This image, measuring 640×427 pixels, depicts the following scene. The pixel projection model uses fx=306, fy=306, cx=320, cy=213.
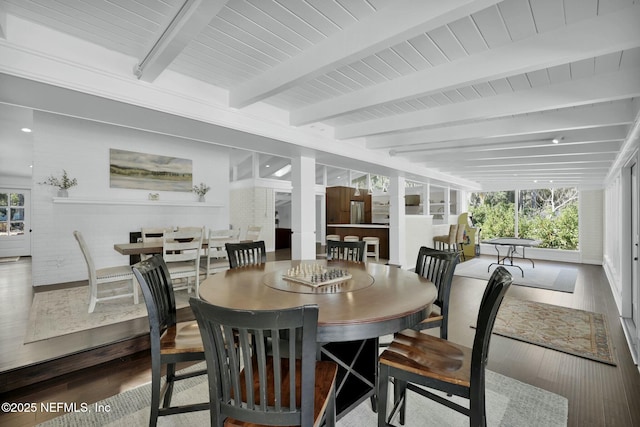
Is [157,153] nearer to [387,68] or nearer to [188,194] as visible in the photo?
[188,194]

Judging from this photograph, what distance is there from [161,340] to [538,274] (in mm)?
7543

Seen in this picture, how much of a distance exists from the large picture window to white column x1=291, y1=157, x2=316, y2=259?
8.39 metres

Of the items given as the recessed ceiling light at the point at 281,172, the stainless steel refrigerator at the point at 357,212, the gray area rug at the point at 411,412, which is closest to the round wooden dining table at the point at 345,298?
the gray area rug at the point at 411,412

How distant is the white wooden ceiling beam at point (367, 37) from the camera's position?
158 cm

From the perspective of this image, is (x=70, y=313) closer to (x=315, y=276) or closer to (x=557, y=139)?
(x=315, y=276)

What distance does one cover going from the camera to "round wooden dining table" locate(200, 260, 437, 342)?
51.8 inches

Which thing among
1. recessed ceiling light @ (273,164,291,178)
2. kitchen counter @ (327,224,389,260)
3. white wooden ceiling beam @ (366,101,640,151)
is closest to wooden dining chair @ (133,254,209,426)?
white wooden ceiling beam @ (366,101,640,151)

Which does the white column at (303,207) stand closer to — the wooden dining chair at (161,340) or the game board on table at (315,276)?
Result: the game board on table at (315,276)

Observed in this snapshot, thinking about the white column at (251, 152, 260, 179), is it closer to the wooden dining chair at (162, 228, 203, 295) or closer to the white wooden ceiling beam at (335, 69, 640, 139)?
the wooden dining chair at (162, 228, 203, 295)

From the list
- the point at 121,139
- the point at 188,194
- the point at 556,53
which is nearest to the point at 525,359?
the point at 556,53

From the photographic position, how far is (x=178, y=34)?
1853mm

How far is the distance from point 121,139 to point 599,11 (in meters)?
6.42

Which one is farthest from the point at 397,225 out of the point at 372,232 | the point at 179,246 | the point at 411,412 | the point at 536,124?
the point at 411,412

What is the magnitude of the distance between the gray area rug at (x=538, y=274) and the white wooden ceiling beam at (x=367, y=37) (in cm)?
543
